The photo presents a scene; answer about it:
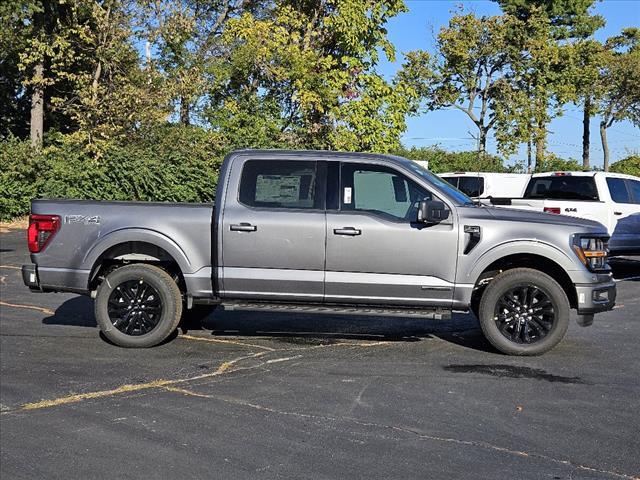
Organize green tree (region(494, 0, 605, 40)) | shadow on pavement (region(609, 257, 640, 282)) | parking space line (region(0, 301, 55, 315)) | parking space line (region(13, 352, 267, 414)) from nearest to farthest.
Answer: parking space line (region(13, 352, 267, 414)) → parking space line (region(0, 301, 55, 315)) → shadow on pavement (region(609, 257, 640, 282)) → green tree (region(494, 0, 605, 40))

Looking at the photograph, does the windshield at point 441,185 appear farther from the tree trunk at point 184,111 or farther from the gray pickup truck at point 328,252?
the tree trunk at point 184,111

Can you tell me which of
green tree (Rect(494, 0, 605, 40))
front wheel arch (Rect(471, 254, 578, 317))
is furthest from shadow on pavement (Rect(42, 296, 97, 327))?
green tree (Rect(494, 0, 605, 40))

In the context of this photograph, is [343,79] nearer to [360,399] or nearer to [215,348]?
[215,348]

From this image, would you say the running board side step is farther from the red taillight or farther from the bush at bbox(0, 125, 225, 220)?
the bush at bbox(0, 125, 225, 220)

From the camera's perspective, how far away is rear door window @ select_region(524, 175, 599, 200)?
14.8m

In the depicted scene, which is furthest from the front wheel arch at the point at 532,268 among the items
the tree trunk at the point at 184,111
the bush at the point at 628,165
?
the bush at the point at 628,165

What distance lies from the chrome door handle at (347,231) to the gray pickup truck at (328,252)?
0.03 ft

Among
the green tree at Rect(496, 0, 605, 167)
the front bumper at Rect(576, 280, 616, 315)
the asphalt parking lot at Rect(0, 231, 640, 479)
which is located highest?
the green tree at Rect(496, 0, 605, 167)

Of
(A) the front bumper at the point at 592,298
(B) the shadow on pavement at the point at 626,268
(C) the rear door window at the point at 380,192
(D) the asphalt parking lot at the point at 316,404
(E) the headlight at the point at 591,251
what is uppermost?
(C) the rear door window at the point at 380,192

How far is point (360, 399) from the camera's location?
6090 millimetres

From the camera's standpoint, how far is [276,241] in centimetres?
771

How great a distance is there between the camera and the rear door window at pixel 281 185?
25.8 feet

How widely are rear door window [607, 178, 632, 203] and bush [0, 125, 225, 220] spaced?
14554mm

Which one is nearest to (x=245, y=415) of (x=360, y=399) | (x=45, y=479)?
(x=360, y=399)
